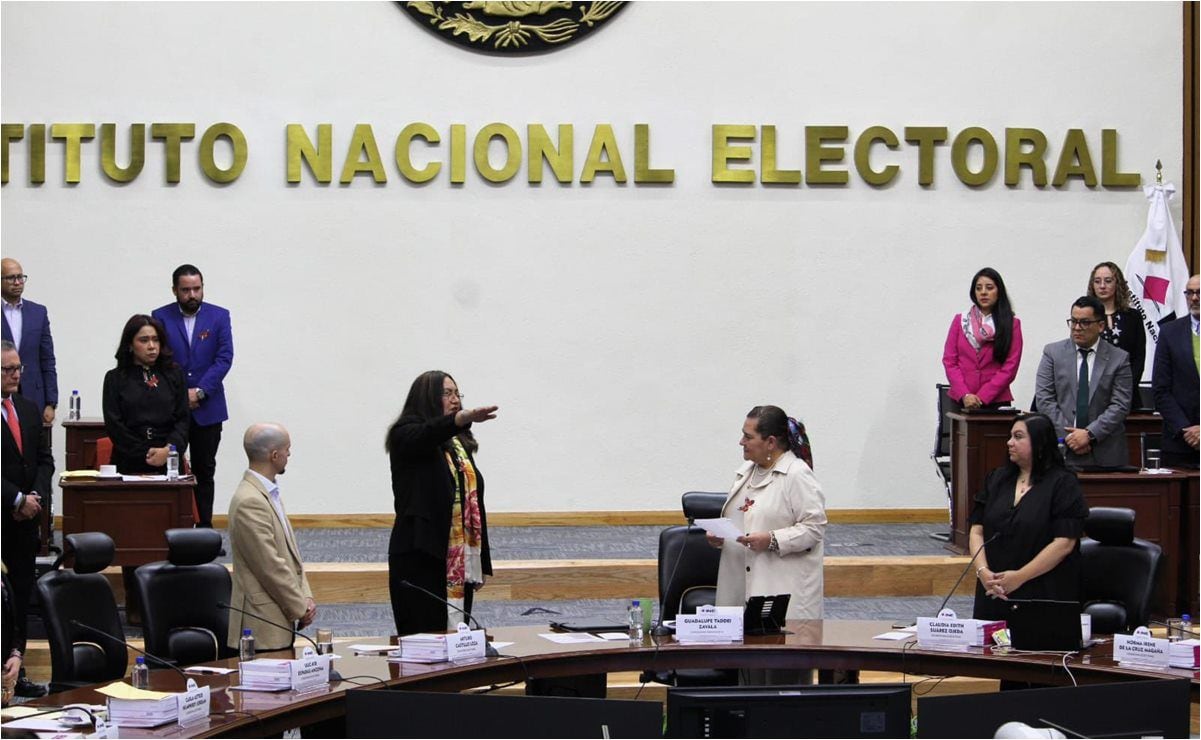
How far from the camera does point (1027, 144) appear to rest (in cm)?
1024

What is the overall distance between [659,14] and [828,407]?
2814mm

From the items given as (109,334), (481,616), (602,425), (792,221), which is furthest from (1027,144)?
(109,334)

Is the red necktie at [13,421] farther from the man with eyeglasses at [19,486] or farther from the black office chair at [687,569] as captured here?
the black office chair at [687,569]

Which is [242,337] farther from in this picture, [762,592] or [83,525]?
[762,592]

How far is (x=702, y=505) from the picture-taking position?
6121 millimetres

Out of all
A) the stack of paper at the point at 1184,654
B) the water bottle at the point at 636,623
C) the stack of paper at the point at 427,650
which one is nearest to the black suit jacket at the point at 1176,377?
the stack of paper at the point at 1184,654

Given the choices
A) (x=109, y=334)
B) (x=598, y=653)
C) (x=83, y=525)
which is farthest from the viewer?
(x=109, y=334)

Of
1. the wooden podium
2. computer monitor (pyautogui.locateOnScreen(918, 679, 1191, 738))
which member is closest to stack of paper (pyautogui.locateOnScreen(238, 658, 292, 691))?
computer monitor (pyautogui.locateOnScreen(918, 679, 1191, 738))

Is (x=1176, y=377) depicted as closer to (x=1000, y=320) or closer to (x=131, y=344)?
Result: (x=1000, y=320)

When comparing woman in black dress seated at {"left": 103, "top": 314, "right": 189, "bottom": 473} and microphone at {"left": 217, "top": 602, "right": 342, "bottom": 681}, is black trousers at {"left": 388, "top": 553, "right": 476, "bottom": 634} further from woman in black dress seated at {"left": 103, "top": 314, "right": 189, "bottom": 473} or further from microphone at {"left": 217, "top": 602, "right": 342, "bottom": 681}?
woman in black dress seated at {"left": 103, "top": 314, "right": 189, "bottom": 473}

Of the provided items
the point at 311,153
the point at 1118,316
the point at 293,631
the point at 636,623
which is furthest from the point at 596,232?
the point at 293,631

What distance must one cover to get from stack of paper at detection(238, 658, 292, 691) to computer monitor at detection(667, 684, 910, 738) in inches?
50.0

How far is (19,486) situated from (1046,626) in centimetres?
403

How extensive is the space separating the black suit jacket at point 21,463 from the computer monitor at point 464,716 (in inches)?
123
